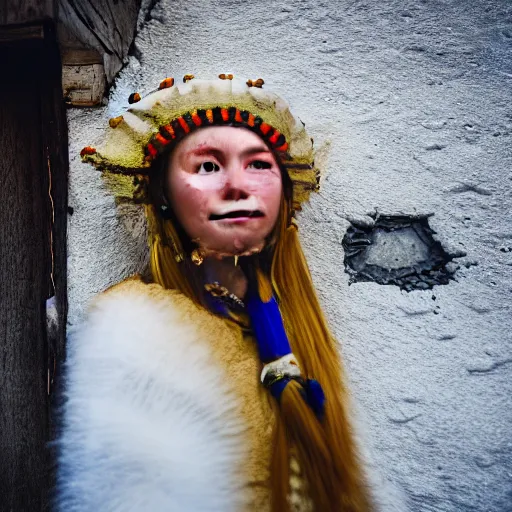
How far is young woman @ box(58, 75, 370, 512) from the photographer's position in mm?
1215

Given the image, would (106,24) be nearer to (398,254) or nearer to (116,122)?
(116,122)

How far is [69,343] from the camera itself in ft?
4.74

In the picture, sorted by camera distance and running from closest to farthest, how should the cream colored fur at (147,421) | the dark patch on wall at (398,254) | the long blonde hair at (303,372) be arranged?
the cream colored fur at (147,421) → the long blonde hair at (303,372) → the dark patch on wall at (398,254)

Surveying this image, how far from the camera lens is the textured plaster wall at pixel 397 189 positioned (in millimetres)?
1477

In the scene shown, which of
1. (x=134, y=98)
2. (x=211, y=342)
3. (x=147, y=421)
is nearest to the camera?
(x=147, y=421)

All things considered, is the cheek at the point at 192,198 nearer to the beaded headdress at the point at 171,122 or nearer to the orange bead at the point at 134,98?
the beaded headdress at the point at 171,122

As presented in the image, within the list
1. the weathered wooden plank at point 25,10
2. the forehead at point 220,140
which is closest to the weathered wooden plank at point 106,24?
the weathered wooden plank at point 25,10

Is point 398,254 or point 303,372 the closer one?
point 303,372

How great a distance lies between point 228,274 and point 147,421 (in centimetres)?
44

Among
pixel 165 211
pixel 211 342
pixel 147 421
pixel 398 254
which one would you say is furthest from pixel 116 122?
pixel 398 254

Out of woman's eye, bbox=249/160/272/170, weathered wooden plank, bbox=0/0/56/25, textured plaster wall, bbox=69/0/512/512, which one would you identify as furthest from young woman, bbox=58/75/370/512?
weathered wooden plank, bbox=0/0/56/25

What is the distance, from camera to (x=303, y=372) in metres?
1.40

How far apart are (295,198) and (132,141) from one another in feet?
1.62

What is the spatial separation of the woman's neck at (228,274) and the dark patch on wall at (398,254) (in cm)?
35
